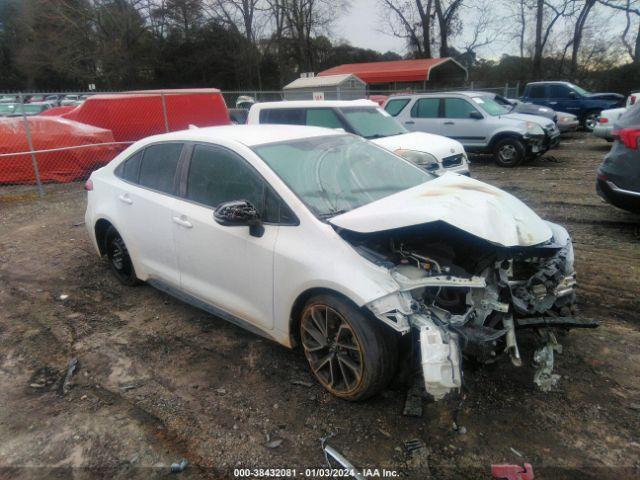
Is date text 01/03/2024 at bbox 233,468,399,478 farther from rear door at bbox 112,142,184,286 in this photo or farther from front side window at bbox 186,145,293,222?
rear door at bbox 112,142,184,286

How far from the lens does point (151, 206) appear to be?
4.08m

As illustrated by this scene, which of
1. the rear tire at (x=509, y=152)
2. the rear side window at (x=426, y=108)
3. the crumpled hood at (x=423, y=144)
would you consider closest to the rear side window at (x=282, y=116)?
the crumpled hood at (x=423, y=144)

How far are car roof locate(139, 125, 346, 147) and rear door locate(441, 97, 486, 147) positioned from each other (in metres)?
8.11

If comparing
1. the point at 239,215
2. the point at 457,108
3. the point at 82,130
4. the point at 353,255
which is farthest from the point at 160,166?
the point at 457,108

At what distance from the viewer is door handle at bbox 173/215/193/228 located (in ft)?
12.0

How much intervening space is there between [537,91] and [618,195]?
44.3 feet

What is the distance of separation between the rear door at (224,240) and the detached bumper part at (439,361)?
1.14 m

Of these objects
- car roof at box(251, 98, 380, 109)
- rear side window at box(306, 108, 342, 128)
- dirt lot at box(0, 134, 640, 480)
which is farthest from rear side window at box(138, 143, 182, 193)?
car roof at box(251, 98, 380, 109)

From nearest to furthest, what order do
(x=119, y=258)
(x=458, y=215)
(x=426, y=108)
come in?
1. (x=458, y=215)
2. (x=119, y=258)
3. (x=426, y=108)

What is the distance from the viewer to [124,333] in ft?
13.1

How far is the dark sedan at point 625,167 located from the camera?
526cm

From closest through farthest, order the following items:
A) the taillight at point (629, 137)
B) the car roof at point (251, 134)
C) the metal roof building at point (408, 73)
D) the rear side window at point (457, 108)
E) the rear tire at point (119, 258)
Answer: the car roof at point (251, 134) → the rear tire at point (119, 258) → the taillight at point (629, 137) → the rear side window at point (457, 108) → the metal roof building at point (408, 73)

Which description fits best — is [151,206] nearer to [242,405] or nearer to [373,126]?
[242,405]

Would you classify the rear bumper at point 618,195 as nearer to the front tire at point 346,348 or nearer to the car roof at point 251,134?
the car roof at point 251,134
